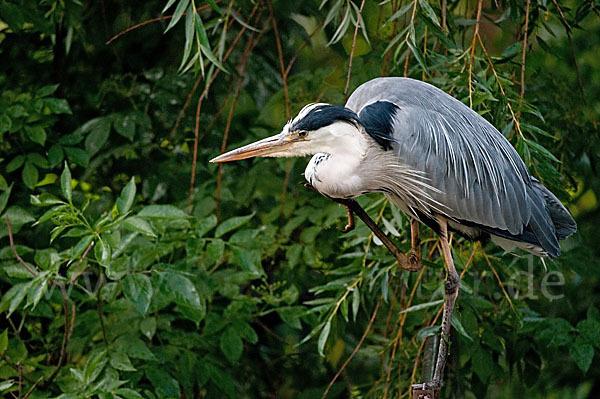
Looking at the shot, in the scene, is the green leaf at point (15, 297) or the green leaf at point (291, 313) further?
the green leaf at point (291, 313)

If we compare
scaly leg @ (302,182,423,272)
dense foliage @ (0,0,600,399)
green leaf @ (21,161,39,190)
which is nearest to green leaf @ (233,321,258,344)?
dense foliage @ (0,0,600,399)

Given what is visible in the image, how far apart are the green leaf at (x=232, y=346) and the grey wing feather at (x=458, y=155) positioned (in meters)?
0.81

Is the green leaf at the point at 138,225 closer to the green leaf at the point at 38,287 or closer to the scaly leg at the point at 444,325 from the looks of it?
the green leaf at the point at 38,287

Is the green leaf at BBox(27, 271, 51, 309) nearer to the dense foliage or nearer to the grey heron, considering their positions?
the dense foliage

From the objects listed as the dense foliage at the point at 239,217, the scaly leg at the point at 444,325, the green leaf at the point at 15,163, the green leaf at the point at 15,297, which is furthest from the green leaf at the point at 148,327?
the scaly leg at the point at 444,325

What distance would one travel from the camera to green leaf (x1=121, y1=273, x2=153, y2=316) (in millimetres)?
1646

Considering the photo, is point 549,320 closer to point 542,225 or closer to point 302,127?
point 542,225

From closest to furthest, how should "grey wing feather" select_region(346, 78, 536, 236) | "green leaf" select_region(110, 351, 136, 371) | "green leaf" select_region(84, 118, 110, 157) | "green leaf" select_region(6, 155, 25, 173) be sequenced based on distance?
"grey wing feather" select_region(346, 78, 536, 236), "green leaf" select_region(110, 351, 136, 371), "green leaf" select_region(6, 155, 25, 173), "green leaf" select_region(84, 118, 110, 157)

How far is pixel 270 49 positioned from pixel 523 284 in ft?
3.44

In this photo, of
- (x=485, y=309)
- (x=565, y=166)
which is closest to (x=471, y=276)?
(x=485, y=309)

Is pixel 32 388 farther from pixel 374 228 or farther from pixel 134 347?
pixel 374 228

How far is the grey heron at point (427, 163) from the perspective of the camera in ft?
3.98

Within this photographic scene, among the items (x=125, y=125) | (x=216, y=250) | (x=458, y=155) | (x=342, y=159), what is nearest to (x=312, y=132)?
(x=342, y=159)

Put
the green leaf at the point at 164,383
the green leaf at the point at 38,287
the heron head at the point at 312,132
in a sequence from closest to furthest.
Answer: the heron head at the point at 312,132 < the green leaf at the point at 38,287 < the green leaf at the point at 164,383
